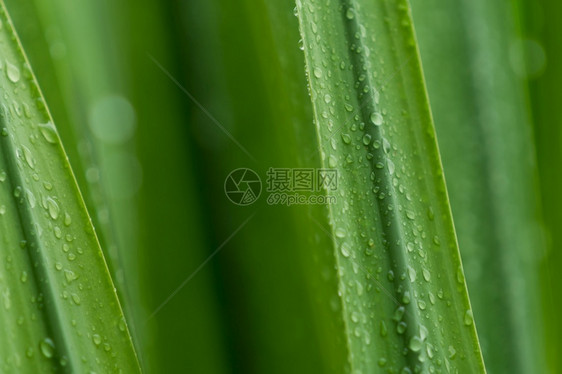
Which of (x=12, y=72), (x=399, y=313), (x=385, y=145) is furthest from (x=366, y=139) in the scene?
(x=12, y=72)

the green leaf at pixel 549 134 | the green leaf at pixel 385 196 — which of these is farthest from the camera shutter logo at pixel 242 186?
the green leaf at pixel 549 134

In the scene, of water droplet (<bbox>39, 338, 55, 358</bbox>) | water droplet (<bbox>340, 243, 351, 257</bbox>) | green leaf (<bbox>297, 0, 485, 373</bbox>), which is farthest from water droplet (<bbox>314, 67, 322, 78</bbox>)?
water droplet (<bbox>39, 338, 55, 358</bbox>)

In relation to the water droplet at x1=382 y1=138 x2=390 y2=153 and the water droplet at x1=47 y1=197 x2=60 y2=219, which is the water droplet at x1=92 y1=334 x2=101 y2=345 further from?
the water droplet at x1=382 y1=138 x2=390 y2=153

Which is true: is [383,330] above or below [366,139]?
below

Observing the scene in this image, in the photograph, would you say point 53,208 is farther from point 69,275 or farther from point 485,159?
point 485,159

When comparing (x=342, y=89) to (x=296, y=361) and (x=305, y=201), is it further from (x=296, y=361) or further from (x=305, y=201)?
(x=296, y=361)

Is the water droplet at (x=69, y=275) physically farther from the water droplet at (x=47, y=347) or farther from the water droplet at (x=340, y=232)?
the water droplet at (x=340, y=232)
